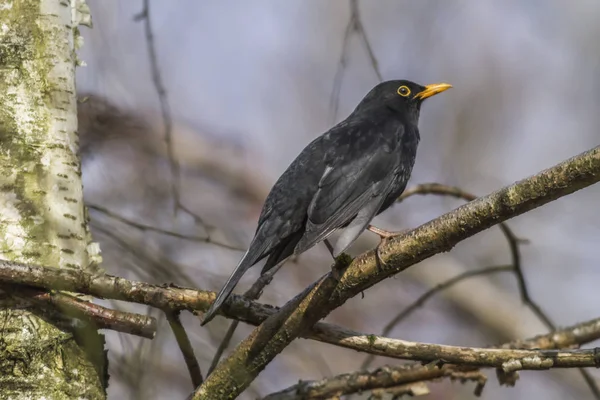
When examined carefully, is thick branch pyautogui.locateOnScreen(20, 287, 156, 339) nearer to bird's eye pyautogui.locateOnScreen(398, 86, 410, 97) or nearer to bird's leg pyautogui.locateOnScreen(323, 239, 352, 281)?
bird's leg pyautogui.locateOnScreen(323, 239, 352, 281)

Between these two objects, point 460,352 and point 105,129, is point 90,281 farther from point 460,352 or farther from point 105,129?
point 105,129

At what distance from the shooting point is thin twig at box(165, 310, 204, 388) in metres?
2.79

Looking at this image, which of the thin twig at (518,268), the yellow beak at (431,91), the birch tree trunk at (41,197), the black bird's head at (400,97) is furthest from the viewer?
the yellow beak at (431,91)

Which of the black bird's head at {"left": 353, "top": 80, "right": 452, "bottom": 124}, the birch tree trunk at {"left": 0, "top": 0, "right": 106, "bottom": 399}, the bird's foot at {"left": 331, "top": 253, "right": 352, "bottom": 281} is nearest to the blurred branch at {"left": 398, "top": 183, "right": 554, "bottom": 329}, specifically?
the black bird's head at {"left": 353, "top": 80, "right": 452, "bottom": 124}

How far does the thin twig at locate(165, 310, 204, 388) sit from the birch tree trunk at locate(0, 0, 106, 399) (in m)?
0.26

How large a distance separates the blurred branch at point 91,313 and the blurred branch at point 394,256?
0.95 feet

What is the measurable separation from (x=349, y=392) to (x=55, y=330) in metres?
1.25

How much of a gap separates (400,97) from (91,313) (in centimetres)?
291

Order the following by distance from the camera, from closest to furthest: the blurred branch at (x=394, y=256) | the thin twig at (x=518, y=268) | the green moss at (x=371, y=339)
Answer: the blurred branch at (x=394, y=256) → the green moss at (x=371, y=339) → the thin twig at (x=518, y=268)

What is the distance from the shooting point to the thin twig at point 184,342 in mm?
2787

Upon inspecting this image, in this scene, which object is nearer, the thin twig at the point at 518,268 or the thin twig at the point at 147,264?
the thin twig at the point at 518,268

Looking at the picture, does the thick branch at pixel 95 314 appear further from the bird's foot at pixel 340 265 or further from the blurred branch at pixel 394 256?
the bird's foot at pixel 340 265

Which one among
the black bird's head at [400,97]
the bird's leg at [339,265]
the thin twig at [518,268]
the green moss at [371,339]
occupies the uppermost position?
the black bird's head at [400,97]

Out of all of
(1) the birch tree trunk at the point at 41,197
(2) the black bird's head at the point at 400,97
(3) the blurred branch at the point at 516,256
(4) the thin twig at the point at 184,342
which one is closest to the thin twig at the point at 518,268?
(3) the blurred branch at the point at 516,256
